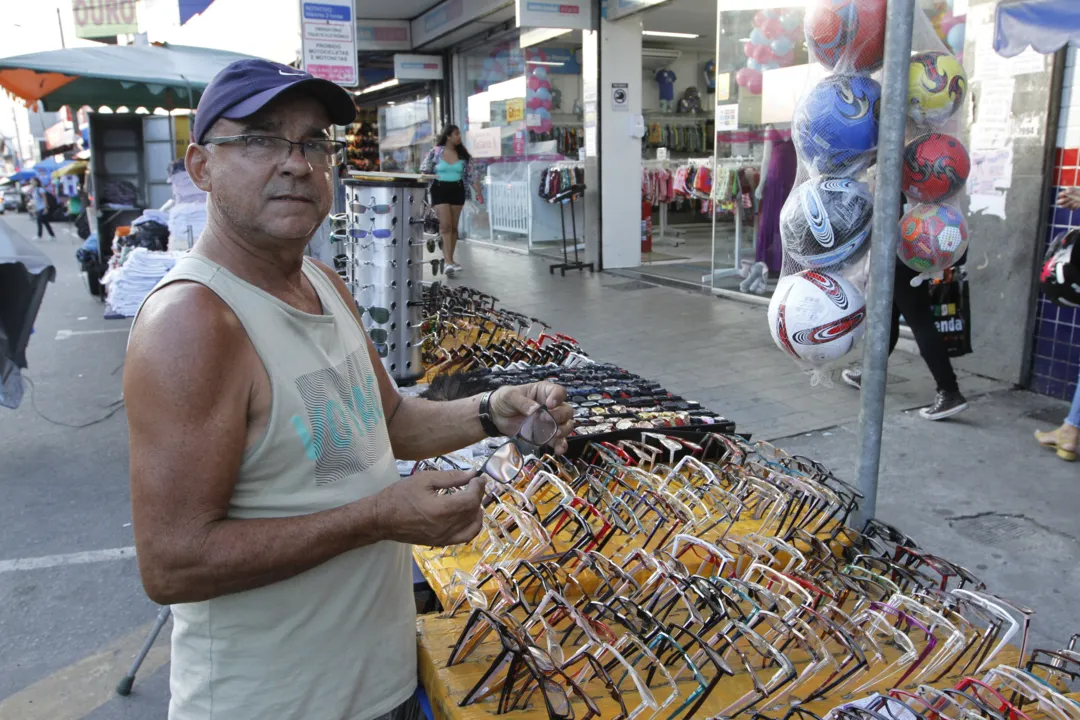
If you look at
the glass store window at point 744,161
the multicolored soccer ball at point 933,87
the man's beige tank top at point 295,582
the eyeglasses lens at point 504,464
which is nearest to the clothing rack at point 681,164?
the glass store window at point 744,161

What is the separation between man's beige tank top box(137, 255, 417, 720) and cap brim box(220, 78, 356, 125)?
0.87ft

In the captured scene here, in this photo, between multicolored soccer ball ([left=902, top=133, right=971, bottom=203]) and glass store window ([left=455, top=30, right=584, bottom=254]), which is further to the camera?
glass store window ([left=455, top=30, right=584, bottom=254])

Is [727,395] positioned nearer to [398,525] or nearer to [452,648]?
[452,648]

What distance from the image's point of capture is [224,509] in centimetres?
128

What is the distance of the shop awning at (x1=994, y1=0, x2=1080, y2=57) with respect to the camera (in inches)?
128

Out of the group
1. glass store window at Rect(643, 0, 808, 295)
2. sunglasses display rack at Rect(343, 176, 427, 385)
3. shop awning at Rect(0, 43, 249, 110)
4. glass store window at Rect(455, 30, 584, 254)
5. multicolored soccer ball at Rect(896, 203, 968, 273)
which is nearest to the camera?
multicolored soccer ball at Rect(896, 203, 968, 273)

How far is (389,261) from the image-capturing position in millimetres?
4582

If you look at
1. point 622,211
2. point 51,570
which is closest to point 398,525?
point 51,570

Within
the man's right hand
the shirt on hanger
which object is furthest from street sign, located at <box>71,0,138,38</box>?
the man's right hand

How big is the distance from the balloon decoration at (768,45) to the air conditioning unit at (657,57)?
27.7 feet

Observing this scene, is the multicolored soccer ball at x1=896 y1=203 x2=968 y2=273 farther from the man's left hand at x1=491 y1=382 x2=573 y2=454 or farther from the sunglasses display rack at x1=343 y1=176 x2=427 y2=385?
the sunglasses display rack at x1=343 y1=176 x2=427 y2=385

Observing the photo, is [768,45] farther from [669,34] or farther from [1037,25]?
[669,34]

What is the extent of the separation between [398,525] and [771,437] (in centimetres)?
366

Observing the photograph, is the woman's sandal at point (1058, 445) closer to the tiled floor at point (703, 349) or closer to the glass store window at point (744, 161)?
the tiled floor at point (703, 349)
